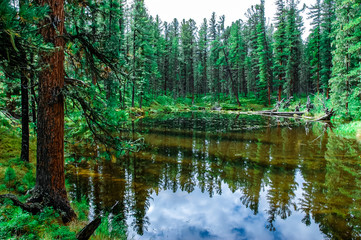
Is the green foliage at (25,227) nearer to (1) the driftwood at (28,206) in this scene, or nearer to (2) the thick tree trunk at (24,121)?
(1) the driftwood at (28,206)

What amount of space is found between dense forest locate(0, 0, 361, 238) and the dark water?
3.36ft

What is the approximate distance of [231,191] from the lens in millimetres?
7020

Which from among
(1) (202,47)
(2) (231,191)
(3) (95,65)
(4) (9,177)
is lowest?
(2) (231,191)

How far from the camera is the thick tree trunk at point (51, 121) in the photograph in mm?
4062

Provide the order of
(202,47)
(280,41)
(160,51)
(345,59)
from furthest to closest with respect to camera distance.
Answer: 1. (202,47)
2. (160,51)
3. (280,41)
4. (345,59)

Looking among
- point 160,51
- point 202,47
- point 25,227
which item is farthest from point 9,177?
point 202,47

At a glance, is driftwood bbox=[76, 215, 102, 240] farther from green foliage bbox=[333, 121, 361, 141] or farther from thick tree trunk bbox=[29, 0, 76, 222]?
green foliage bbox=[333, 121, 361, 141]

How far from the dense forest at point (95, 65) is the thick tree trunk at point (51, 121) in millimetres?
17

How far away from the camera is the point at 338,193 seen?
260 inches

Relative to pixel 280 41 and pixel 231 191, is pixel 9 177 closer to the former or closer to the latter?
pixel 231 191

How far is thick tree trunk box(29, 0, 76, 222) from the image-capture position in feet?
13.3

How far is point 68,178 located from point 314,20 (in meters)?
50.9

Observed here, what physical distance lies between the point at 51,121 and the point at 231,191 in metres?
5.48

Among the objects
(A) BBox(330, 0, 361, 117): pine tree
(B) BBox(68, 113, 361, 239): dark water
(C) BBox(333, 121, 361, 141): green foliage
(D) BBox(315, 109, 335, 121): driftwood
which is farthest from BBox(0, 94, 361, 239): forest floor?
(D) BBox(315, 109, 335, 121): driftwood
